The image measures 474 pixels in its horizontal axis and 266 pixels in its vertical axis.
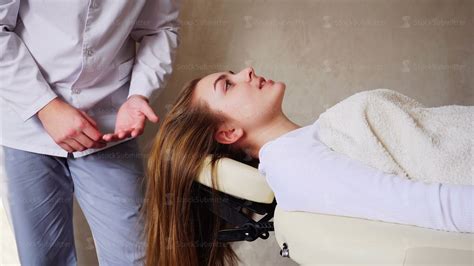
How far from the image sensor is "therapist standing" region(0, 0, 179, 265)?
1394 millimetres

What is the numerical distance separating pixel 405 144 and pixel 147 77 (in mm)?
709

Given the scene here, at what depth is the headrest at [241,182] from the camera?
119 cm

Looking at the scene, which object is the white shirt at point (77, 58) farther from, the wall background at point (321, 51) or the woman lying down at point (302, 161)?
the wall background at point (321, 51)

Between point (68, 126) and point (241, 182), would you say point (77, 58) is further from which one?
point (241, 182)

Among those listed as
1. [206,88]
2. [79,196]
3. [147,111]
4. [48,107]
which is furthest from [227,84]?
→ [79,196]

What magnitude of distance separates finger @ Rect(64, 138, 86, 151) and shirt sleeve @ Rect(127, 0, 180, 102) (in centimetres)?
23

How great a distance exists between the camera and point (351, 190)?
100 centimetres

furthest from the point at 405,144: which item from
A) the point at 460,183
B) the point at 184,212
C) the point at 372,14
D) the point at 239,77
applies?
the point at 372,14

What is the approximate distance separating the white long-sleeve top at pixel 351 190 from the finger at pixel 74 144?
0.49 metres

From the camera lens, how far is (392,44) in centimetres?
243

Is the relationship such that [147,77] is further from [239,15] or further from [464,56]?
[464,56]

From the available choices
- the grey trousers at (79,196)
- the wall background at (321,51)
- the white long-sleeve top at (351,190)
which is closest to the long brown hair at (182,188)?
the grey trousers at (79,196)

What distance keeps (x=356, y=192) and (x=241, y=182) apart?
28cm

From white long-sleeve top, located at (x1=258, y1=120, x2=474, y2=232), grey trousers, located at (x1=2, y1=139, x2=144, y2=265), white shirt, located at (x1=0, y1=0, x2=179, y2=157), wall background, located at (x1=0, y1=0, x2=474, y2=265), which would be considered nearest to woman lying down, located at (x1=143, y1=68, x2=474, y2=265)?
white long-sleeve top, located at (x1=258, y1=120, x2=474, y2=232)
